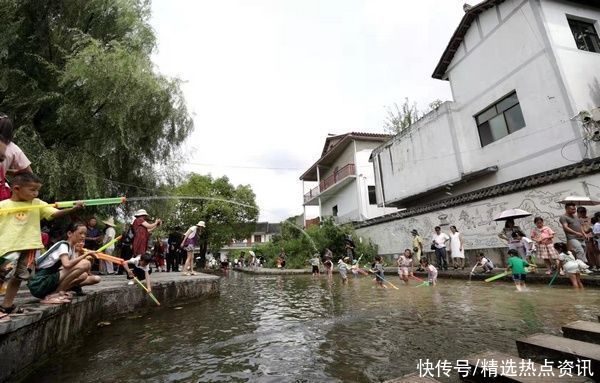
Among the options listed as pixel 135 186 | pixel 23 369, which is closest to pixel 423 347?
pixel 23 369

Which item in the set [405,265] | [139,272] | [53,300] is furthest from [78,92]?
[405,265]

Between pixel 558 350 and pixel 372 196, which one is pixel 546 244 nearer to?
pixel 558 350

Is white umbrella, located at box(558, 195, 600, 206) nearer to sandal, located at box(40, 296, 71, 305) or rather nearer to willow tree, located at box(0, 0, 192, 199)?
sandal, located at box(40, 296, 71, 305)

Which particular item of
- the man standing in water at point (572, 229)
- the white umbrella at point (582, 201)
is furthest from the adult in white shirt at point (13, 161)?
the white umbrella at point (582, 201)

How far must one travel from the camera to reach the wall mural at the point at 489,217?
10.3 m

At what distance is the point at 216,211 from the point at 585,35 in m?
33.2

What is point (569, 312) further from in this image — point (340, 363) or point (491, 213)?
point (491, 213)

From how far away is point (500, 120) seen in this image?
15.3m

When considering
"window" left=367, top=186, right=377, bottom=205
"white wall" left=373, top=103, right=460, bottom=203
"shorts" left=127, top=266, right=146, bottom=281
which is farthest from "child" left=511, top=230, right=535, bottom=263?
"window" left=367, top=186, right=377, bottom=205

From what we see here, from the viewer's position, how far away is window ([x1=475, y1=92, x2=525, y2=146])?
14422 mm

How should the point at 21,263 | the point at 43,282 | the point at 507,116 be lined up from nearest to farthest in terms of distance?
the point at 21,263, the point at 43,282, the point at 507,116

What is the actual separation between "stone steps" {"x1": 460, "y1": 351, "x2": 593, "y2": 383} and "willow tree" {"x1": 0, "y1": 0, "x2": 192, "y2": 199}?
36.5 feet

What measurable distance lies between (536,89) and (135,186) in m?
16.7

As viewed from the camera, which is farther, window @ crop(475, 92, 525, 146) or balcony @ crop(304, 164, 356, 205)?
balcony @ crop(304, 164, 356, 205)
